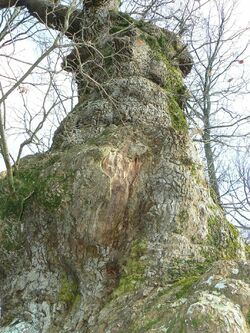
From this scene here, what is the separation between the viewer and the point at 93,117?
4.42m

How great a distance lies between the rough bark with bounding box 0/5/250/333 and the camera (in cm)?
294

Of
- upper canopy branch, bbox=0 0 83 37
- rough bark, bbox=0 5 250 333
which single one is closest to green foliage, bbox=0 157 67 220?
rough bark, bbox=0 5 250 333

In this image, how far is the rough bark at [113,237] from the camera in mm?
2943

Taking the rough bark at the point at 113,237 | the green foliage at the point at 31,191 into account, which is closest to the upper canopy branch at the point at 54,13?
the rough bark at the point at 113,237

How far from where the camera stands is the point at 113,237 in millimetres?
3393

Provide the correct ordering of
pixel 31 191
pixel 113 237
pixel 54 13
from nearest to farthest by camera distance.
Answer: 1. pixel 113 237
2. pixel 31 191
3. pixel 54 13

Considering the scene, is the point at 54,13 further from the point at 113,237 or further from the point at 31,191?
the point at 113,237

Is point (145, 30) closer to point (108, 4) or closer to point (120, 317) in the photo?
point (108, 4)

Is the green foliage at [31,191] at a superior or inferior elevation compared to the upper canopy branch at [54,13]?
inferior

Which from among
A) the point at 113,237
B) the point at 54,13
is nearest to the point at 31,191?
the point at 113,237

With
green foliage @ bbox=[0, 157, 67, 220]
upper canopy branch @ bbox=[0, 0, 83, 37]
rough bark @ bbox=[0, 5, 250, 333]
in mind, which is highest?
upper canopy branch @ bbox=[0, 0, 83, 37]

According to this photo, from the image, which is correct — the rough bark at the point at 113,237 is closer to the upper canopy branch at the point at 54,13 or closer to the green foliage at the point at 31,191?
the green foliage at the point at 31,191

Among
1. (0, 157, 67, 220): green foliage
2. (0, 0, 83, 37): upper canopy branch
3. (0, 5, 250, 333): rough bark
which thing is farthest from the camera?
(0, 0, 83, 37): upper canopy branch

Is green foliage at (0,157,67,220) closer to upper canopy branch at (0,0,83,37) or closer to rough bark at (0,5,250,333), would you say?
rough bark at (0,5,250,333)
